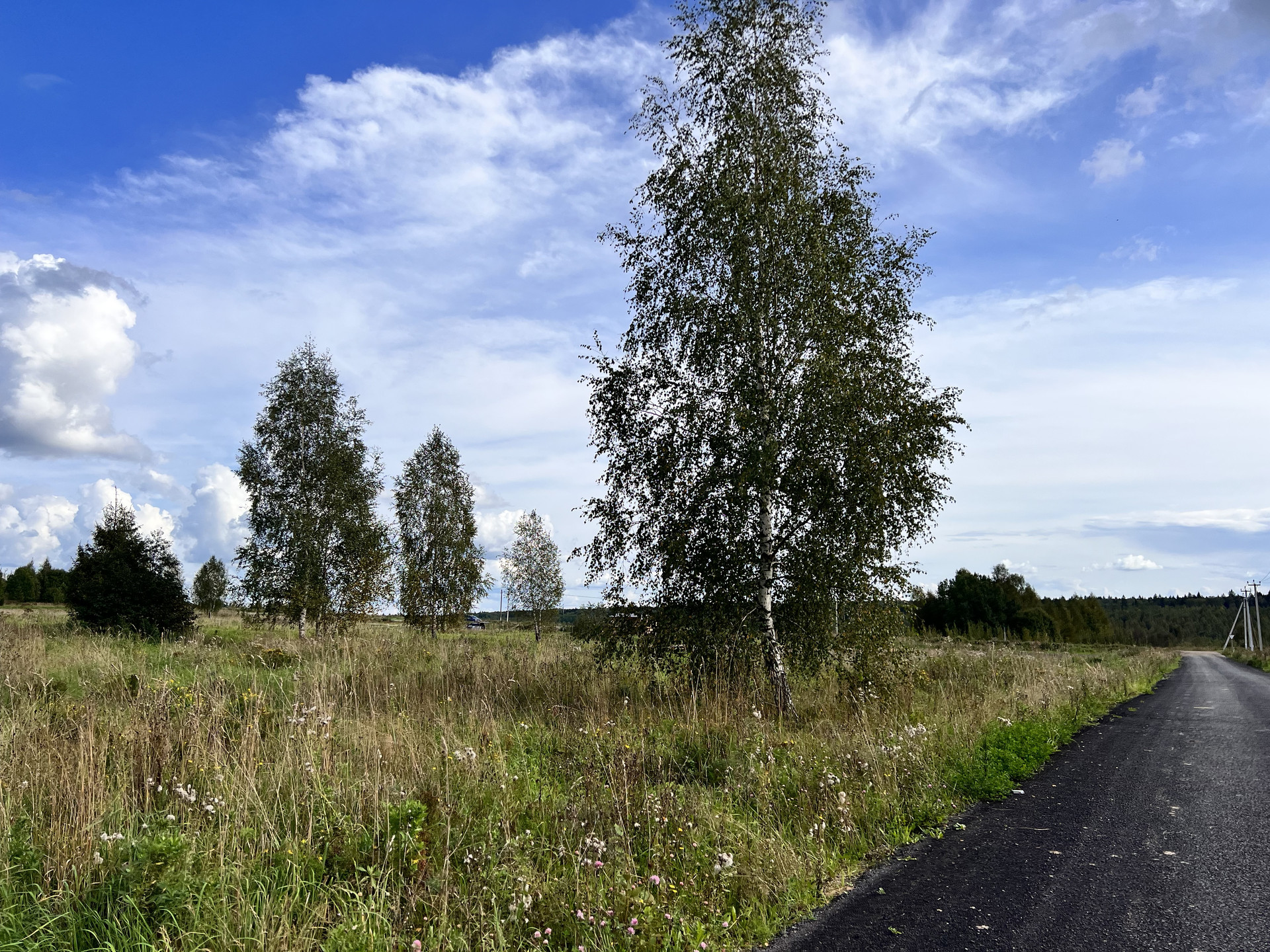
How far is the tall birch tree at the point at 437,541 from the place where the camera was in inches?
1281

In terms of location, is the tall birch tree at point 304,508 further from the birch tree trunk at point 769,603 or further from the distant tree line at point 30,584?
the distant tree line at point 30,584

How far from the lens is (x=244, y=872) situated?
4344mm

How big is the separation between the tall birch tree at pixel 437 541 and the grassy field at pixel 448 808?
22.1 meters

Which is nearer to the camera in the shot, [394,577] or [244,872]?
[244,872]

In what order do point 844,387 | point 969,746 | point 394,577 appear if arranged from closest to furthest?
1. point 969,746
2. point 844,387
3. point 394,577

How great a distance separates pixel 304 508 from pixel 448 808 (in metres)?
24.0

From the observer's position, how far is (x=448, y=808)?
200 inches

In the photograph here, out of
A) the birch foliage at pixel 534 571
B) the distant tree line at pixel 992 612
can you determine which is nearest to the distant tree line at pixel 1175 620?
the distant tree line at pixel 992 612

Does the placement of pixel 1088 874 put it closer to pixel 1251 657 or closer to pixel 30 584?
pixel 1251 657

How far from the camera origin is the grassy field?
4059 mm

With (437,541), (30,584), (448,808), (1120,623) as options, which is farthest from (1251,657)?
(30,584)

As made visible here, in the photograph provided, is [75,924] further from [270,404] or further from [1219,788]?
[270,404]

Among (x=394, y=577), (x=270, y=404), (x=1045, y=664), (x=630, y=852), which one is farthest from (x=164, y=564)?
(x=1045, y=664)

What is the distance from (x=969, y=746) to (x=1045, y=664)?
16088 millimetres
